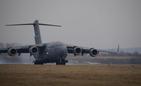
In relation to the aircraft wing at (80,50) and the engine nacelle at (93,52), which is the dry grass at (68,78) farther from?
the engine nacelle at (93,52)

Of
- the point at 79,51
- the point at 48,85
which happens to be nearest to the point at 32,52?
the point at 79,51

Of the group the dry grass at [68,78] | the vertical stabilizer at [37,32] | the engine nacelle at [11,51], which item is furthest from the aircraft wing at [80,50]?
the dry grass at [68,78]

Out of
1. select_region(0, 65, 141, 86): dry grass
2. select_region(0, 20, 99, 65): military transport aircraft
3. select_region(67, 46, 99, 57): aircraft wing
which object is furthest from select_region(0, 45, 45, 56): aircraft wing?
select_region(0, 65, 141, 86): dry grass

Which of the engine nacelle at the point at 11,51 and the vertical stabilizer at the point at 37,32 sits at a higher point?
the vertical stabilizer at the point at 37,32

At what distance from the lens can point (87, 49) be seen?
1145 inches

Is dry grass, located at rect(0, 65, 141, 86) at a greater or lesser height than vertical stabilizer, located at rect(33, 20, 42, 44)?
lesser

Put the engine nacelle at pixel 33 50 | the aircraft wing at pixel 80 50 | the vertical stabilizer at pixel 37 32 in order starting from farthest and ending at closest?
the vertical stabilizer at pixel 37 32 → the aircraft wing at pixel 80 50 → the engine nacelle at pixel 33 50

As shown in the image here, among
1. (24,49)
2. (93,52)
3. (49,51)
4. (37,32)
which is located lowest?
(93,52)

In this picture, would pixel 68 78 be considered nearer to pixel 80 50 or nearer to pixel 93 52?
pixel 80 50

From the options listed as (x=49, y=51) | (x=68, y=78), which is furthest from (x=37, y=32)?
(x=68, y=78)

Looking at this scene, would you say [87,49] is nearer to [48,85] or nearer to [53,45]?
[53,45]

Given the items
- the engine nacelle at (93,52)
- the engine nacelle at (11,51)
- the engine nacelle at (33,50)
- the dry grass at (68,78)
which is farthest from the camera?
the engine nacelle at (93,52)

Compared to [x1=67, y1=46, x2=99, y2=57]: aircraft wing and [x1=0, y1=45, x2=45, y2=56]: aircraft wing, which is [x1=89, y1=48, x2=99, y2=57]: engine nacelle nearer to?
[x1=67, y1=46, x2=99, y2=57]: aircraft wing

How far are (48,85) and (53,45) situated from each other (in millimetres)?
17731
